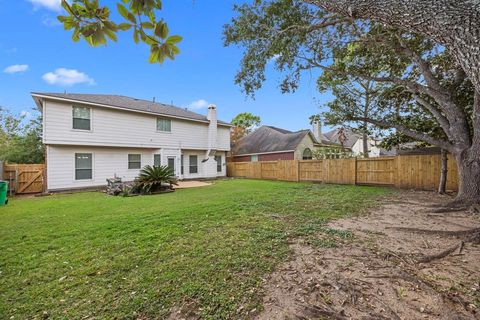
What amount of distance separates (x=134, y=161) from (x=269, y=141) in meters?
13.7

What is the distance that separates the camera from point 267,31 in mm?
7387

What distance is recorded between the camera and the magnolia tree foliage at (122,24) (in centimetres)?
197

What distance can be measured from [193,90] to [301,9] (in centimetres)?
1274

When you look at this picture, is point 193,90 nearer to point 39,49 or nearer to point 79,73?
point 79,73

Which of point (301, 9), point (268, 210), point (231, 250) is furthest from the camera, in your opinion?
point (301, 9)

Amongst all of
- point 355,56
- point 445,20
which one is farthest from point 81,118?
point 445,20

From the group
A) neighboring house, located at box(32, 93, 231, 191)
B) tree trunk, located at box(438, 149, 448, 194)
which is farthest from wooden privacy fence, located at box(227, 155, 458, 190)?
neighboring house, located at box(32, 93, 231, 191)

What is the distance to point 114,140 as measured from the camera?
44.9ft

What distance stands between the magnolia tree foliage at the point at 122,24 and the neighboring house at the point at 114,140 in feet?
41.0

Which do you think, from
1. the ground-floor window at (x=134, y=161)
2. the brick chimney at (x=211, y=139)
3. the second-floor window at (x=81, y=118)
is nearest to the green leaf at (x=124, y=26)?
the second-floor window at (x=81, y=118)

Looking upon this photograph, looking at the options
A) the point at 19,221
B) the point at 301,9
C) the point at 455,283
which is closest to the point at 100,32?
the point at 455,283

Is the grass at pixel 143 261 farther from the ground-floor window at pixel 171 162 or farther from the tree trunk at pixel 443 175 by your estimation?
the ground-floor window at pixel 171 162

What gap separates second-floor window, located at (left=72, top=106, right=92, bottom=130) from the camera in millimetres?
12363

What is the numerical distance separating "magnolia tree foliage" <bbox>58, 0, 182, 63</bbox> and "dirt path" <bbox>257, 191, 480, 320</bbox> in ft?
8.92
